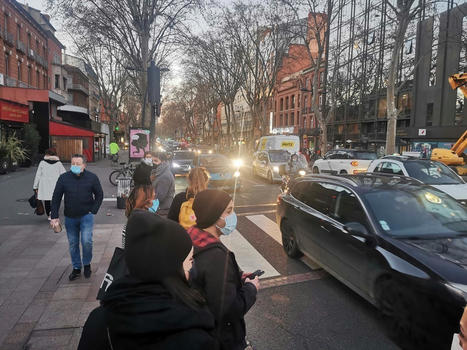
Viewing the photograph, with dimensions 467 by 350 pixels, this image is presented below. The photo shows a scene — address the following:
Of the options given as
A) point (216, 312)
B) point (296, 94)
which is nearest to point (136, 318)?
point (216, 312)

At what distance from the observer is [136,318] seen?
127 centimetres

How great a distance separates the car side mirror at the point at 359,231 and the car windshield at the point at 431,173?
5.50m

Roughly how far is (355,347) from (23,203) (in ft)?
36.3

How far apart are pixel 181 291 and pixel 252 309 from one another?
10.3ft

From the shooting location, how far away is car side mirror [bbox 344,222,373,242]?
3882 mm

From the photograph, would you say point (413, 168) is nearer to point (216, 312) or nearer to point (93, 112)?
point (216, 312)

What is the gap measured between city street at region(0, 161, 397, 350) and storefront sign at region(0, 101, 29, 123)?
16.4 meters

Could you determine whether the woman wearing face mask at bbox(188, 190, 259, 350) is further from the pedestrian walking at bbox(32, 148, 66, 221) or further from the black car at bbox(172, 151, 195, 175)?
the black car at bbox(172, 151, 195, 175)

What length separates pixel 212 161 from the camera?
1481 cm

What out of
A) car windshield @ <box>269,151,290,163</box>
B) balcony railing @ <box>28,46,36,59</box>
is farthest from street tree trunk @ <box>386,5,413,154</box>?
balcony railing @ <box>28,46,36,59</box>

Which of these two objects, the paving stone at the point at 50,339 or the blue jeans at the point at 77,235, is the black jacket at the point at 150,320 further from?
the blue jeans at the point at 77,235

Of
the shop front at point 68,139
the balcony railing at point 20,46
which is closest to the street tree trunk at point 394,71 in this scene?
the shop front at point 68,139

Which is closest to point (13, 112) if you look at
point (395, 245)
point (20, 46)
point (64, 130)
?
point (64, 130)

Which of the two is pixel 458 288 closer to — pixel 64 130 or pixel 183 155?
pixel 183 155
